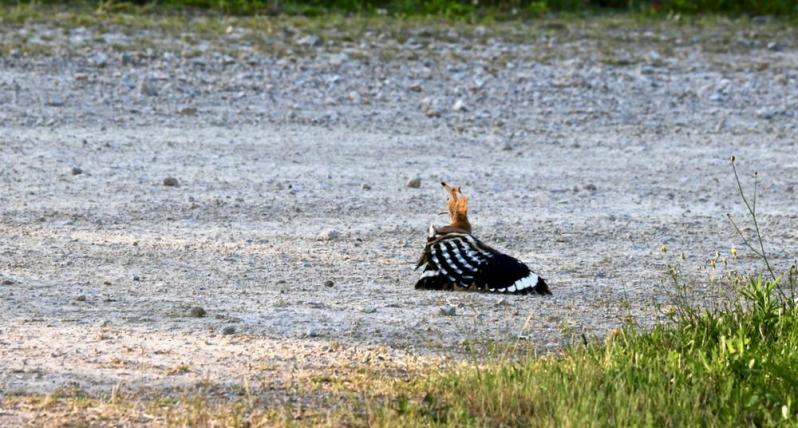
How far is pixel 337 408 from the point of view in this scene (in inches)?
163

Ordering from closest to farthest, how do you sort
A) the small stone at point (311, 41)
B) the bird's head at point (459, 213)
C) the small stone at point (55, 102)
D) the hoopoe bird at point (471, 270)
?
the hoopoe bird at point (471, 270), the bird's head at point (459, 213), the small stone at point (55, 102), the small stone at point (311, 41)

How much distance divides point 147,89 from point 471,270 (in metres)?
4.85

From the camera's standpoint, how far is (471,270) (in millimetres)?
5586

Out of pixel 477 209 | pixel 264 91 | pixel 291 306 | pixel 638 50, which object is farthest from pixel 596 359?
pixel 638 50

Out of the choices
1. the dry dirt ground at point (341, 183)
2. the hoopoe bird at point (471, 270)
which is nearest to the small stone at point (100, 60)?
the dry dirt ground at point (341, 183)

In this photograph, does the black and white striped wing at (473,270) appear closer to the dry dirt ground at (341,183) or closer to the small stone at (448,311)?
the dry dirt ground at (341,183)

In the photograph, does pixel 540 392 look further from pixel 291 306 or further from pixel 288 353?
pixel 291 306

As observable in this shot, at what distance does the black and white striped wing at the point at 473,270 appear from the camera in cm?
557

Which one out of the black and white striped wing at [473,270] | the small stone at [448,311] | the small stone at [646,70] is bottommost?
the small stone at [646,70]

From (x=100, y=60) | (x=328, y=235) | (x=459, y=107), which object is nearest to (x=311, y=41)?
(x=100, y=60)

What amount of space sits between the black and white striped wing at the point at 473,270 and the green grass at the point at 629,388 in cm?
94

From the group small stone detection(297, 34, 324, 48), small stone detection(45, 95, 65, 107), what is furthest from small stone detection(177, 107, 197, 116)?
small stone detection(297, 34, 324, 48)

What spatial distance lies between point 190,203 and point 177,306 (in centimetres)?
206

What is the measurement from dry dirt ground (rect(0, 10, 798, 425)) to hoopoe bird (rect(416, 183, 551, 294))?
5cm
